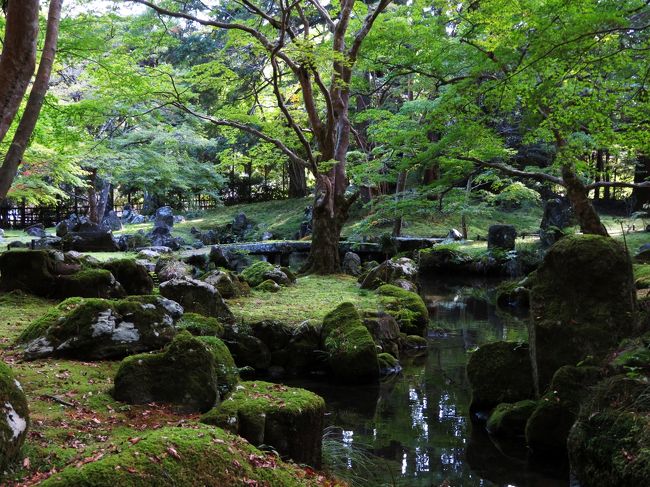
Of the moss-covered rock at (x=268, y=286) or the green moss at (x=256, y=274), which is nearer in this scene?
the moss-covered rock at (x=268, y=286)

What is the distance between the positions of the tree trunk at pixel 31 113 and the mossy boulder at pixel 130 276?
385 centimetres

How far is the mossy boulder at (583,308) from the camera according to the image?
5953mm

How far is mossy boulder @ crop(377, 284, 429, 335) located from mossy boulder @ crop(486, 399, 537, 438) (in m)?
4.20

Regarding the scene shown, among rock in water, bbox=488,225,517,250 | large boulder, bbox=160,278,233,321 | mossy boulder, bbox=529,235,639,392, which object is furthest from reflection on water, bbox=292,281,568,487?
rock in water, bbox=488,225,517,250

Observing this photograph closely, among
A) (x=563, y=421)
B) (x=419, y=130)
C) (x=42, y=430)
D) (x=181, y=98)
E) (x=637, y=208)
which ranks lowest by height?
(x=563, y=421)

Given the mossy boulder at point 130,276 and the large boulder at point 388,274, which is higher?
the mossy boulder at point 130,276

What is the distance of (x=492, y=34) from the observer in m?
10.6

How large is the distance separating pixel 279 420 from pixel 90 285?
5.31 m

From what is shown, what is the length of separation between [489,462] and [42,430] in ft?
13.4

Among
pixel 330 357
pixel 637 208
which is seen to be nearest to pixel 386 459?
pixel 330 357

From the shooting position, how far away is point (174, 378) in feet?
15.5

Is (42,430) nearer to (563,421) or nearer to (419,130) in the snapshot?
(563,421)

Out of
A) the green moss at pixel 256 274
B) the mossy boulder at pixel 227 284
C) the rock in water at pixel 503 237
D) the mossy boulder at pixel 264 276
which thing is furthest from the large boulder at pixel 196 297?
the rock in water at pixel 503 237

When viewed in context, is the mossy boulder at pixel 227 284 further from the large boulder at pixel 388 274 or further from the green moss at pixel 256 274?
the large boulder at pixel 388 274
